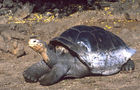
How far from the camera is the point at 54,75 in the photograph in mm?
3512

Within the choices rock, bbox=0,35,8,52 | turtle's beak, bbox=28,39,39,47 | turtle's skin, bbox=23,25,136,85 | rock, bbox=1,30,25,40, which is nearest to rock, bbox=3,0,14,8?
rock, bbox=1,30,25,40

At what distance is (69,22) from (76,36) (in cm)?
416

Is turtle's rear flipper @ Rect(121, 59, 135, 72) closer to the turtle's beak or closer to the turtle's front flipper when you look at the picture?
the turtle's front flipper

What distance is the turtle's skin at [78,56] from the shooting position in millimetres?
3660

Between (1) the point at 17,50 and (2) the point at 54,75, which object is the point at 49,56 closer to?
(2) the point at 54,75

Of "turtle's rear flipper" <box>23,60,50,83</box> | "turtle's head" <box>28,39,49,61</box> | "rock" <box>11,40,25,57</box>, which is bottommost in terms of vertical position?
"rock" <box>11,40,25,57</box>

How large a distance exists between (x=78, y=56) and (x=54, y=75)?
51cm

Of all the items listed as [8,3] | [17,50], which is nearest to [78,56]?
[17,50]

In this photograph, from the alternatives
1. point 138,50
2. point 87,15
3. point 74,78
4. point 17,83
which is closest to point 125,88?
point 74,78

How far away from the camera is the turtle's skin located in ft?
12.0

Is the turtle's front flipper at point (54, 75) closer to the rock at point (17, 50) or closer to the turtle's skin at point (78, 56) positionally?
the turtle's skin at point (78, 56)

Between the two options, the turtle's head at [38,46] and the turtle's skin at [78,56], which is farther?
the turtle's skin at [78,56]

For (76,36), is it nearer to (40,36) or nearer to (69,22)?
(40,36)

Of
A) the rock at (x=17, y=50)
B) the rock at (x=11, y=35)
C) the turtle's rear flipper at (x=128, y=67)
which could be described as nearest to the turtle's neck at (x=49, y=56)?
the turtle's rear flipper at (x=128, y=67)
